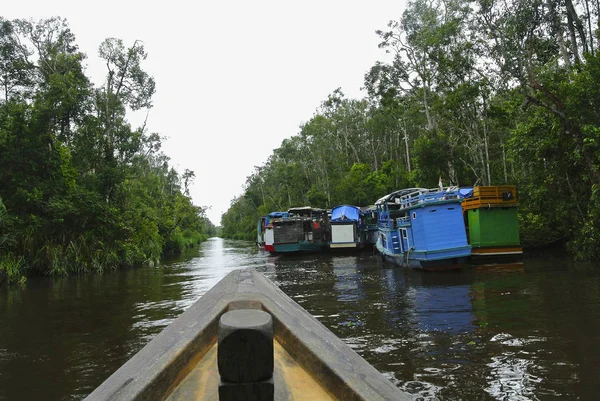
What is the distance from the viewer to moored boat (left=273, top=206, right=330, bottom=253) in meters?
26.8

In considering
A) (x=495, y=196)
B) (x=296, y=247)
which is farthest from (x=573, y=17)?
(x=296, y=247)

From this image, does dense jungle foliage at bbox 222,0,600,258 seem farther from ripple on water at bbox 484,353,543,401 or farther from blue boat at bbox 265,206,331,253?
ripple on water at bbox 484,353,543,401

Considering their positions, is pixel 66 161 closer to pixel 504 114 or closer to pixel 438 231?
pixel 438 231

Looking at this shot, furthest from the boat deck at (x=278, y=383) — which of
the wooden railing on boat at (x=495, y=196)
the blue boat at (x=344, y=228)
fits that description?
the blue boat at (x=344, y=228)

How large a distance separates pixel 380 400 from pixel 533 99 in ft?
53.6

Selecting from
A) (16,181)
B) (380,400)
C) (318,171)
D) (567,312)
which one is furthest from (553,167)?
(318,171)

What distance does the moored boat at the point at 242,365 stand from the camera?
143 cm

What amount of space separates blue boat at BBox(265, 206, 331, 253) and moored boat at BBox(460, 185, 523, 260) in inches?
490

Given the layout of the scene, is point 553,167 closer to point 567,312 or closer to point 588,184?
point 588,184

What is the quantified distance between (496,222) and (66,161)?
66.6 ft

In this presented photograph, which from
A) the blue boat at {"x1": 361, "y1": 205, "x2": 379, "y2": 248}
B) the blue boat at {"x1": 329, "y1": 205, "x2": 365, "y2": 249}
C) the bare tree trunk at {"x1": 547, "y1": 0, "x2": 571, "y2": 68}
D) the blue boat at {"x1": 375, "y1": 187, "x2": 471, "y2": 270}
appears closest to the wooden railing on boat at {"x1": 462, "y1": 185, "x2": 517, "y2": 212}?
the blue boat at {"x1": 375, "y1": 187, "x2": 471, "y2": 270}

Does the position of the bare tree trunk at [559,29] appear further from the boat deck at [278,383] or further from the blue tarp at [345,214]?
the boat deck at [278,383]

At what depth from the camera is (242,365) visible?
143cm

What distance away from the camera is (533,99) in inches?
595
